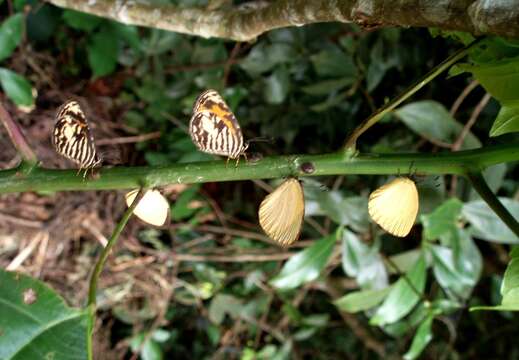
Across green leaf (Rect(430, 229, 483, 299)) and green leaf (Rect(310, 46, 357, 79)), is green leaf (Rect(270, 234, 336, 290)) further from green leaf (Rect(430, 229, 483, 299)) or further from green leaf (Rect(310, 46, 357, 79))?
green leaf (Rect(310, 46, 357, 79))

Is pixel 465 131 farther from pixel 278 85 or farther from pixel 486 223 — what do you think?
pixel 278 85

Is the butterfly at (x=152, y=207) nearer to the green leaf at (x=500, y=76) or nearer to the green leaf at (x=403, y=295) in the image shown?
the green leaf at (x=500, y=76)

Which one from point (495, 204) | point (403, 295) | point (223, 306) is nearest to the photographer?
point (495, 204)

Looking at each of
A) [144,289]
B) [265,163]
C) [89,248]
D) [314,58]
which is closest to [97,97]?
[89,248]

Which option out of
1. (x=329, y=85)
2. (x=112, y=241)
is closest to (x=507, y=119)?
(x=112, y=241)

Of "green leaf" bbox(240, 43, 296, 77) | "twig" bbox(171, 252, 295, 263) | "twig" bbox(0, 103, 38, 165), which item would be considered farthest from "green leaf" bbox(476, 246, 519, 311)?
"twig" bbox(171, 252, 295, 263)

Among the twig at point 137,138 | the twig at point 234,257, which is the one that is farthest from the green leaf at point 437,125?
the twig at point 137,138
